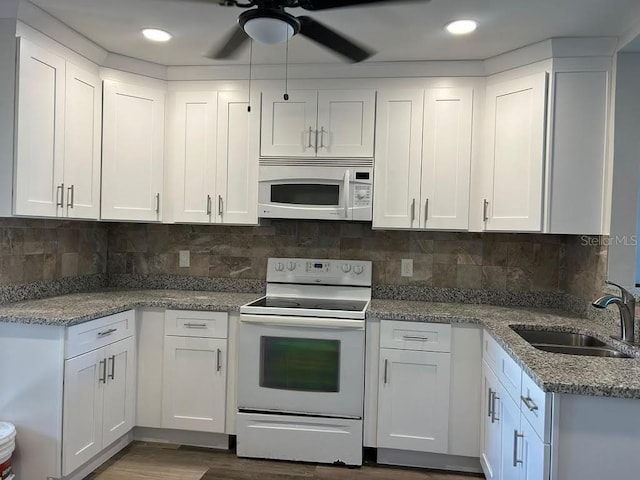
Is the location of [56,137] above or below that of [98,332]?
above

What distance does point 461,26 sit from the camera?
2309mm

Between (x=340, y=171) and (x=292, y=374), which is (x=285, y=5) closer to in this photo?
(x=340, y=171)

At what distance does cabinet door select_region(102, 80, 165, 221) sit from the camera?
9.37 ft

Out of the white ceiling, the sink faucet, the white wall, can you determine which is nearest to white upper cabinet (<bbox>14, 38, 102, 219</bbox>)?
the white ceiling

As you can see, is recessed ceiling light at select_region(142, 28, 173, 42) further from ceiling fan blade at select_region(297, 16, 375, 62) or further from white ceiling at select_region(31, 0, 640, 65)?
ceiling fan blade at select_region(297, 16, 375, 62)

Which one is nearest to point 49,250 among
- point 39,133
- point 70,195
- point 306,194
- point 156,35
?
point 70,195

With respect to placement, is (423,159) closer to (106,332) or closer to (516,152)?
(516,152)

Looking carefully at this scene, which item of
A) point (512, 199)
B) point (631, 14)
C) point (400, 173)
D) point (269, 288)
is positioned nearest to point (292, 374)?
point (269, 288)

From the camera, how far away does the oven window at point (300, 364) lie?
2.64 meters

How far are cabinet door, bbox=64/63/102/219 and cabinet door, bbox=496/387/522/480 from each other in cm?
252

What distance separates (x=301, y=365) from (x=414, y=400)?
27.0 inches

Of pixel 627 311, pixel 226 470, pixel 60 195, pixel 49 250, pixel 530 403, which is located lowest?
pixel 226 470

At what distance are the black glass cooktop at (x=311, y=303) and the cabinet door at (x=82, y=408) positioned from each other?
90 centimetres

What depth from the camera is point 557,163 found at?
2.49m
